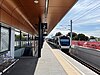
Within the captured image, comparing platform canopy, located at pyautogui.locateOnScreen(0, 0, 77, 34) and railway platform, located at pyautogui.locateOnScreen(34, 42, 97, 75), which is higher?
platform canopy, located at pyautogui.locateOnScreen(0, 0, 77, 34)

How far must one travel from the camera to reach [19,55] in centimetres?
1867

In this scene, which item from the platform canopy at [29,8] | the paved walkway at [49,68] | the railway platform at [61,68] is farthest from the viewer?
the platform canopy at [29,8]

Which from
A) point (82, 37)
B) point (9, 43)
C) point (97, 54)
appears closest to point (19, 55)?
point (9, 43)

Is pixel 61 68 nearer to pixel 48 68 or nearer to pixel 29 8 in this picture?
pixel 48 68

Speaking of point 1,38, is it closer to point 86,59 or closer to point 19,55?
point 19,55

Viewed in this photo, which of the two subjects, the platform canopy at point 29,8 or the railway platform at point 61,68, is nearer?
the railway platform at point 61,68

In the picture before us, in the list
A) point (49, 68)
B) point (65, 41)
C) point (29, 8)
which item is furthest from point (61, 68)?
point (65, 41)

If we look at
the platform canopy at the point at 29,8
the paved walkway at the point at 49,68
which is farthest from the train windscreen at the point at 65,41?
the paved walkway at the point at 49,68

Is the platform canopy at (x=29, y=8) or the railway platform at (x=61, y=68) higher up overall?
the platform canopy at (x=29, y=8)

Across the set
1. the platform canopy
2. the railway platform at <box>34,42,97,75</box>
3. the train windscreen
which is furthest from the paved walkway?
the train windscreen

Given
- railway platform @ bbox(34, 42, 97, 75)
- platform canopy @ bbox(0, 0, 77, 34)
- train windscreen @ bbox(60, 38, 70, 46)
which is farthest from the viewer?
train windscreen @ bbox(60, 38, 70, 46)

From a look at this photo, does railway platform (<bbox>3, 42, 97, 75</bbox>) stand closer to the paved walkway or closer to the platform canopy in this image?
the paved walkway

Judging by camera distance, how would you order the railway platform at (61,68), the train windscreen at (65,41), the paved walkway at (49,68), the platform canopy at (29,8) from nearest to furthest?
A: the paved walkway at (49,68) < the railway platform at (61,68) < the platform canopy at (29,8) < the train windscreen at (65,41)

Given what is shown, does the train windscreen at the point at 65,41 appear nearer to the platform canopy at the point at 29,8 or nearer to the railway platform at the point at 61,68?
the platform canopy at the point at 29,8
